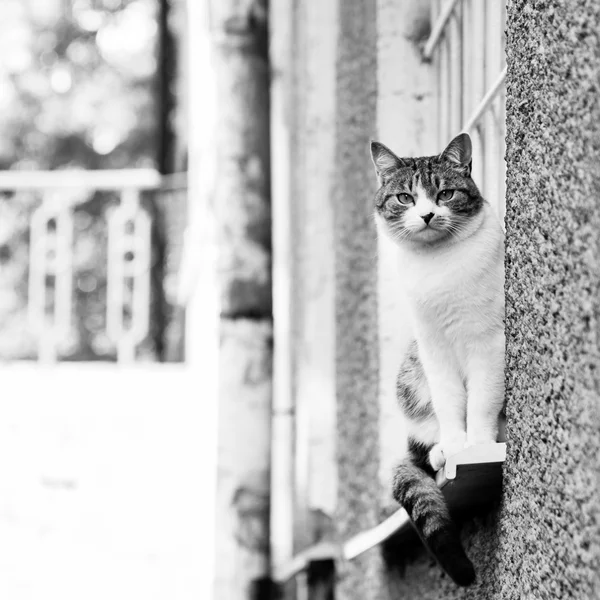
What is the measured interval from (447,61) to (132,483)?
2.80m

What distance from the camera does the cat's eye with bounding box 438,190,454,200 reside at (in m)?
1.33

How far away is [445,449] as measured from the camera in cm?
138

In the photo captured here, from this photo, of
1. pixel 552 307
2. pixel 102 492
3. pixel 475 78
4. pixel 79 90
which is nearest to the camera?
pixel 552 307

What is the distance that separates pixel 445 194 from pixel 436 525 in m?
0.46

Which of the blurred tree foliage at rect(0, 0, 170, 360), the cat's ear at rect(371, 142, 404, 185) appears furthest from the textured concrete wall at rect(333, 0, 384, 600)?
the blurred tree foliage at rect(0, 0, 170, 360)

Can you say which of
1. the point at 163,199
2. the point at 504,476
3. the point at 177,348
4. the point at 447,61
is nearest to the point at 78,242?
the point at 163,199

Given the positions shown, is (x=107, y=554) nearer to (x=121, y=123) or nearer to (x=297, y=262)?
(x=297, y=262)

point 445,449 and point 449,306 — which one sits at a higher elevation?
point 449,306

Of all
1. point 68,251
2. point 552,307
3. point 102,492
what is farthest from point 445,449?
point 68,251

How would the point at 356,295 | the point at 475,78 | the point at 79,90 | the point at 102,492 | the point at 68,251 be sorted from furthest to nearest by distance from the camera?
the point at 79,90 → the point at 68,251 → the point at 102,492 → the point at 356,295 → the point at 475,78

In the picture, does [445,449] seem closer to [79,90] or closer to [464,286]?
[464,286]

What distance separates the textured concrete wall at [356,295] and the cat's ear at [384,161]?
2.61 feet

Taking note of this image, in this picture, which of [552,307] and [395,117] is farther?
[395,117]

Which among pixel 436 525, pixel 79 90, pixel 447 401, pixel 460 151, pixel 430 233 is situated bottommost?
pixel 436 525
